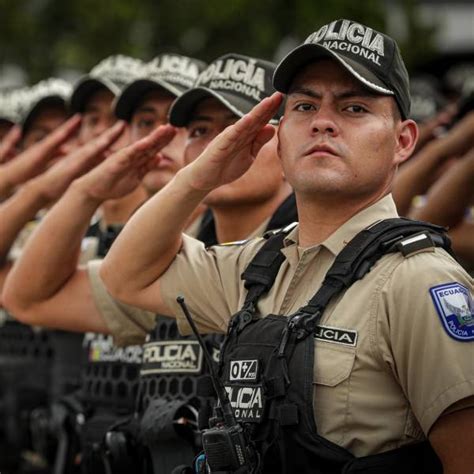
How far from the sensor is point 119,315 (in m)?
5.50

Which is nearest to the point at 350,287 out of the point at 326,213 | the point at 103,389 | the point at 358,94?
the point at 326,213

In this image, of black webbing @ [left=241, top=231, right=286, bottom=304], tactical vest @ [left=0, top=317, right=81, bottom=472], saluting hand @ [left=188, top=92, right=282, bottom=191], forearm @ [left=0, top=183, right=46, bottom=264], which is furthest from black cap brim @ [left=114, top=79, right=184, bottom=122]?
black webbing @ [left=241, top=231, right=286, bottom=304]

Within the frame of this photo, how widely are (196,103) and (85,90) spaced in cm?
228

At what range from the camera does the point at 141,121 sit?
6496mm

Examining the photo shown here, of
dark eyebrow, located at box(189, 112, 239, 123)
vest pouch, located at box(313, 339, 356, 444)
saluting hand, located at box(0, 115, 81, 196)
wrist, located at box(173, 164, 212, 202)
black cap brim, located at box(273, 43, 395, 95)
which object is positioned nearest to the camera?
vest pouch, located at box(313, 339, 356, 444)

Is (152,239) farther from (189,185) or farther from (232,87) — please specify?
(232,87)

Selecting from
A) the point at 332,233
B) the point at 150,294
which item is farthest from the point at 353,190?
the point at 150,294

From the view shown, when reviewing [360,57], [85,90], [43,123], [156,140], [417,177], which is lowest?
[360,57]

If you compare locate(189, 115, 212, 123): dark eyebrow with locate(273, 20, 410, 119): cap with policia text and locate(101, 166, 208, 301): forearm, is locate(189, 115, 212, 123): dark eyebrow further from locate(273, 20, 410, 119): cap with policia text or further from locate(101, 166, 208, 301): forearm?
locate(273, 20, 410, 119): cap with policia text

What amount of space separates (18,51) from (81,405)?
14.1 m

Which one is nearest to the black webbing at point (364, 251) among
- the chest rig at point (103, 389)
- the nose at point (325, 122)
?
the nose at point (325, 122)

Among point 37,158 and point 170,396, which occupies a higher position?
point 37,158

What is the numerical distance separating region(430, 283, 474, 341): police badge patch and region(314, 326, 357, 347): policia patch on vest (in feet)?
0.80

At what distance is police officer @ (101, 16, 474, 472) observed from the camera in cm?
370
